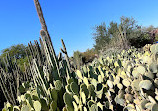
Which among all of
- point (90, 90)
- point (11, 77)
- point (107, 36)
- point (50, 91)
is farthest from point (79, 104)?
point (107, 36)

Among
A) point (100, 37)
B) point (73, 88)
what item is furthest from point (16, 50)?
point (73, 88)

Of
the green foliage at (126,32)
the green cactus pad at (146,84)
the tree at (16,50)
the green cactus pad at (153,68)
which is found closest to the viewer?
the green cactus pad at (146,84)

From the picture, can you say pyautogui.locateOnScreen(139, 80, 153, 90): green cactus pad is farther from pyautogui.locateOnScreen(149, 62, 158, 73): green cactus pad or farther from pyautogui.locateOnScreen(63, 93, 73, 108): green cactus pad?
pyautogui.locateOnScreen(63, 93, 73, 108): green cactus pad

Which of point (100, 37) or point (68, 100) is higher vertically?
point (100, 37)

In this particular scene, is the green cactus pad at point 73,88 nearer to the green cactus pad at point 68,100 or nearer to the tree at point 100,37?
the green cactus pad at point 68,100

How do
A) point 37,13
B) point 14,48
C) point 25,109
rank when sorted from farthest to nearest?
point 14,48, point 37,13, point 25,109

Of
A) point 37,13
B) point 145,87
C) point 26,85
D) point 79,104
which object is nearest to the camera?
point 145,87

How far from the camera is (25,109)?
1.08 metres

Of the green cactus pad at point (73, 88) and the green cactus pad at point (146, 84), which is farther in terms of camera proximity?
the green cactus pad at point (73, 88)

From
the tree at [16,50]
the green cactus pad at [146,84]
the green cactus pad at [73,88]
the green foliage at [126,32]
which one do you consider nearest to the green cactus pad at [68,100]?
the green cactus pad at [73,88]

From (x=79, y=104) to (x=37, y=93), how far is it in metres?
0.45

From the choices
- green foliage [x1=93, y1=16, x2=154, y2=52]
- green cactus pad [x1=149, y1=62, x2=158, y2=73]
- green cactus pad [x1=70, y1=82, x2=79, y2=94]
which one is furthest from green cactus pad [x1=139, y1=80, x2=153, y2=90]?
green foliage [x1=93, y1=16, x2=154, y2=52]

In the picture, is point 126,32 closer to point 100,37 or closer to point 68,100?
point 100,37

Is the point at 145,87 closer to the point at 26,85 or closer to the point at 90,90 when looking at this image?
the point at 90,90
